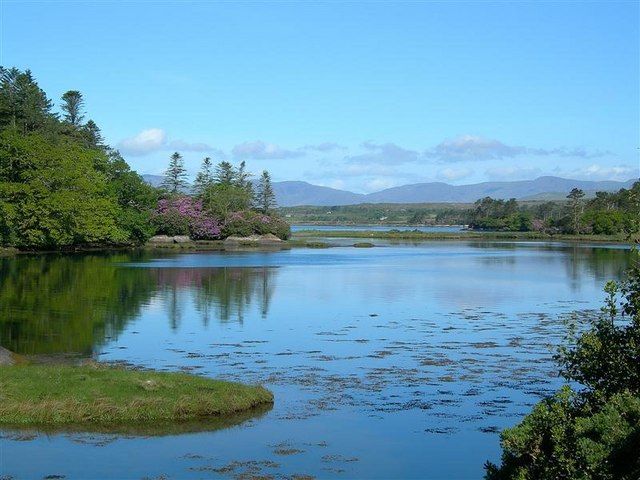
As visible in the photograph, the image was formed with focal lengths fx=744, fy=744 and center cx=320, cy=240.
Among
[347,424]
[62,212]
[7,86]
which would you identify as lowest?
[347,424]

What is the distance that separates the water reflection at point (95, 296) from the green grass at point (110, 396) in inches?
278

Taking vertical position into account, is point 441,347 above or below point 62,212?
below

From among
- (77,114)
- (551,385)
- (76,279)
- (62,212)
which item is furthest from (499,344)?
(77,114)

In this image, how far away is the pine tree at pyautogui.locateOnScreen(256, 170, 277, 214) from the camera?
13288cm

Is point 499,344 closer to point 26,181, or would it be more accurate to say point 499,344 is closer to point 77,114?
point 26,181

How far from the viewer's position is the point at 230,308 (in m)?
41.7

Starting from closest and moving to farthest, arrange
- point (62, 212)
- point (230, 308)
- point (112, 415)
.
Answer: point (112, 415) → point (230, 308) → point (62, 212)

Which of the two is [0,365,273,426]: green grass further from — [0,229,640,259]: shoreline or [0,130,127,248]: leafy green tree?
[0,130,127,248]: leafy green tree

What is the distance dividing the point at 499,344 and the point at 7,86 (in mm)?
65028

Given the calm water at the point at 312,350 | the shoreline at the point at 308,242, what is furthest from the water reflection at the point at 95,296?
the shoreline at the point at 308,242

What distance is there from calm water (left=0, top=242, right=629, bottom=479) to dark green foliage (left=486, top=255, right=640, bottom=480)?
19.2 ft

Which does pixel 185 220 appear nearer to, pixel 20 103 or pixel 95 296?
pixel 20 103

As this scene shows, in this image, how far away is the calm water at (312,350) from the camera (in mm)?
16812

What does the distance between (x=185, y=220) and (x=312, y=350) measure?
80.9 meters
